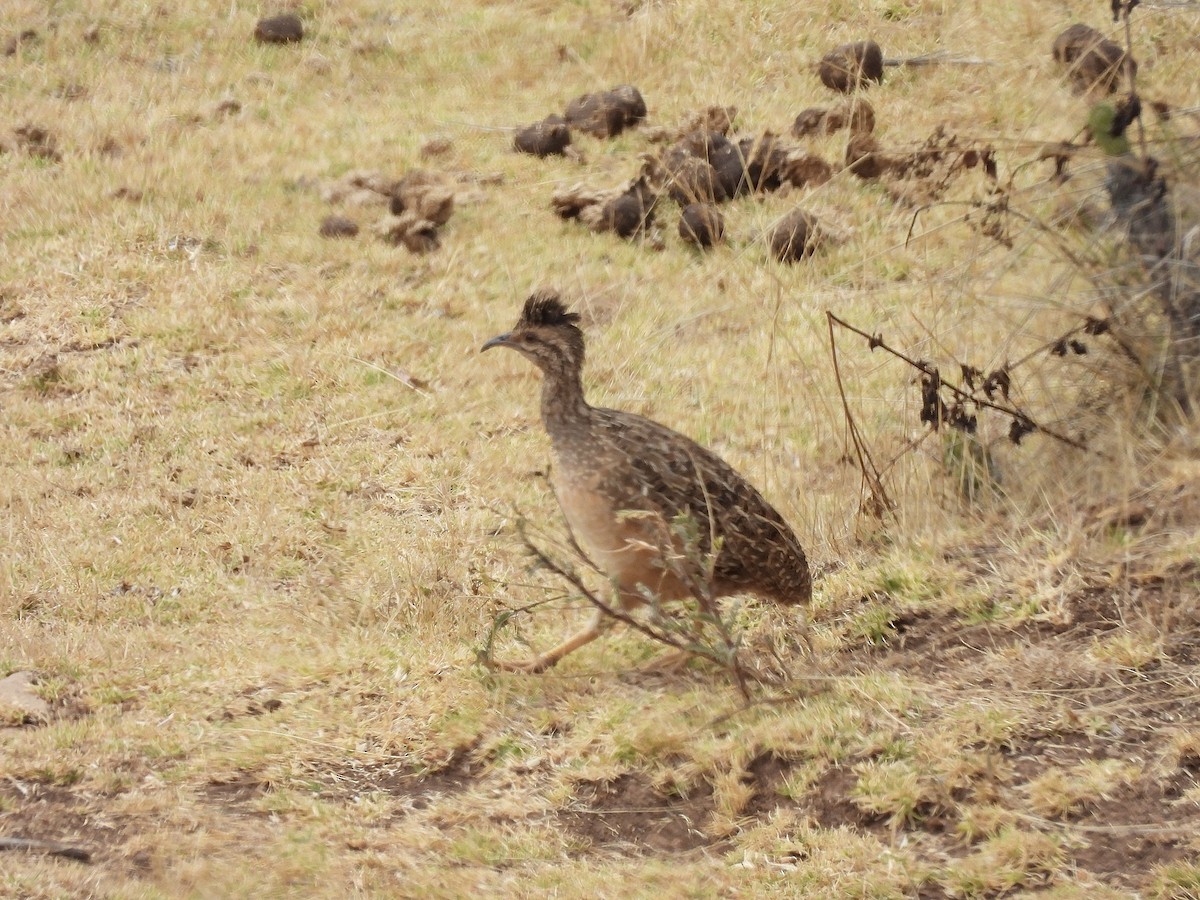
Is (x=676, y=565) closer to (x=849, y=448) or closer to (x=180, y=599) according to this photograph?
(x=849, y=448)

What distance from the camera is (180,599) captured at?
7.08 m

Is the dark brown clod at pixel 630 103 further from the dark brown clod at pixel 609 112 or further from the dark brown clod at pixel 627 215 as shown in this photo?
the dark brown clod at pixel 627 215

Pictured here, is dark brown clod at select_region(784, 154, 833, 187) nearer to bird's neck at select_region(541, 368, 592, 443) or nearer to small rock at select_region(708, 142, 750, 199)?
small rock at select_region(708, 142, 750, 199)

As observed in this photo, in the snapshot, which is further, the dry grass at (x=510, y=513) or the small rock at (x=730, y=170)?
the small rock at (x=730, y=170)

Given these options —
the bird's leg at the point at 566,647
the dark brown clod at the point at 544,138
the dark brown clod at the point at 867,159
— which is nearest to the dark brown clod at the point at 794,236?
the dark brown clod at the point at 867,159

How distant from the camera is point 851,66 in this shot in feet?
38.2

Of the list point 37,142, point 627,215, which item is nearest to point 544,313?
point 627,215

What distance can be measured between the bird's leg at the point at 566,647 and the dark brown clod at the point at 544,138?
6727 millimetres

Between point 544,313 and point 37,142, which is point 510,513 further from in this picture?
point 37,142

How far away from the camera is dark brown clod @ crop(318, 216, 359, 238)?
11.0 meters

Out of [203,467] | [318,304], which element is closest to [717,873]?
[203,467]

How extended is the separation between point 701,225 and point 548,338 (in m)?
4.28

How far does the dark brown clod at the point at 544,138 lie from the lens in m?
11.9

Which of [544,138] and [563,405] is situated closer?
[563,405]
